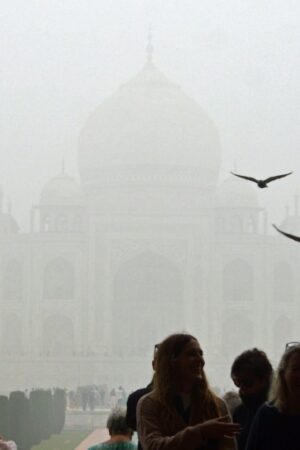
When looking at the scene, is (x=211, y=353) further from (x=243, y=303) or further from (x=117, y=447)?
(x=117, y=447)

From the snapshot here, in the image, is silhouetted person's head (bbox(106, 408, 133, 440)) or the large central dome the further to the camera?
the large central dome

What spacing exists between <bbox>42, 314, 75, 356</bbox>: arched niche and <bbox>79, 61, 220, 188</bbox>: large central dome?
2558 mm

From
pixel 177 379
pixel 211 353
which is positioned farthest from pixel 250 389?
pixel 211 353

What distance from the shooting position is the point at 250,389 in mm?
2023

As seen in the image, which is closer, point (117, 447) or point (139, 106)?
point (117, 447)

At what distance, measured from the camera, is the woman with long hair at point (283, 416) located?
1661 millimetres

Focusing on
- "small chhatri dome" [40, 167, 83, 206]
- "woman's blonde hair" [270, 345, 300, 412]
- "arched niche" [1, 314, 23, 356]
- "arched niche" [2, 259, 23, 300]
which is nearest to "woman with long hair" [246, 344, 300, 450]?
"woman's blonde hair" [270, 345, 300, 412]

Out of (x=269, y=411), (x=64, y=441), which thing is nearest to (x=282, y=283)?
(x=64, y=441)

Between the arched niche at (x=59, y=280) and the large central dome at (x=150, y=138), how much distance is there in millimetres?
1692

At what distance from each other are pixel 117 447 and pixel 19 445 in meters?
5.82

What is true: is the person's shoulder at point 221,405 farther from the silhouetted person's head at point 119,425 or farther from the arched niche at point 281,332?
the arched niche at point 281,332

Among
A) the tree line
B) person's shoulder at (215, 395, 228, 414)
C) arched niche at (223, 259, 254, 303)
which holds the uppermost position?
arched niche at (223, 259, 254, 303)

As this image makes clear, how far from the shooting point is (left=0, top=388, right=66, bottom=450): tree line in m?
7.83

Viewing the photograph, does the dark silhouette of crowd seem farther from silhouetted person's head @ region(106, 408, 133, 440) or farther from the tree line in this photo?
the tree line
